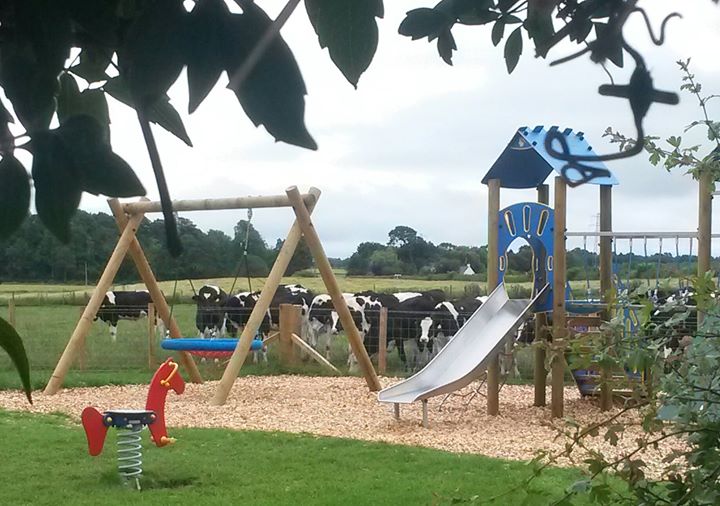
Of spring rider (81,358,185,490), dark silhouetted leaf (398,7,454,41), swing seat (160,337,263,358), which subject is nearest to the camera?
dark silhouetted leaf (398,7,454,41)

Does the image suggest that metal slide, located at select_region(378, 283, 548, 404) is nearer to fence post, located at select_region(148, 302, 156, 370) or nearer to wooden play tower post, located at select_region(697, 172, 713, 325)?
wooden play tower post, located at select_region(697, 172, 713, 325)

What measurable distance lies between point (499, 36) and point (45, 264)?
49cm

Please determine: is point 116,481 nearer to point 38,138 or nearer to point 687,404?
point 687,404

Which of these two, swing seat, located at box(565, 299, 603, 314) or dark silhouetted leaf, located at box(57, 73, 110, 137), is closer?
dark silhouetted leaf, located at box(57, 73, 110, 137)

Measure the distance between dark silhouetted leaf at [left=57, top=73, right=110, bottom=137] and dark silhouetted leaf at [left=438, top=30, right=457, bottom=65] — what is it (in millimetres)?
326

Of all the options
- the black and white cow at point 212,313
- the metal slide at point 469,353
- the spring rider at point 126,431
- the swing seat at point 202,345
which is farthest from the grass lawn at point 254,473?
the black and white cow at point 212,313

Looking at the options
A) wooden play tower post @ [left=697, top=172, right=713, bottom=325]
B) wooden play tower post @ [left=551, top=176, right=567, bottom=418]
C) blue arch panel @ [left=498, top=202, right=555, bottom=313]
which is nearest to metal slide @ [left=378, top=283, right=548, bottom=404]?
blue arch panel @ [left=498, top=202, right=555, bottom=313]

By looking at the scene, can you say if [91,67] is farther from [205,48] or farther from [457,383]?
[457,383]

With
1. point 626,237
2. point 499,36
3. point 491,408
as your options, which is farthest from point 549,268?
point 499,36

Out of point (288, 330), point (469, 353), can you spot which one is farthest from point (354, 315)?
point (469, 353)

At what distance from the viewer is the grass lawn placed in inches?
156

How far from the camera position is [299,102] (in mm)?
335

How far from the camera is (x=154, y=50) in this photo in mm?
343

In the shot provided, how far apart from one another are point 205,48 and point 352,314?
9.57m
